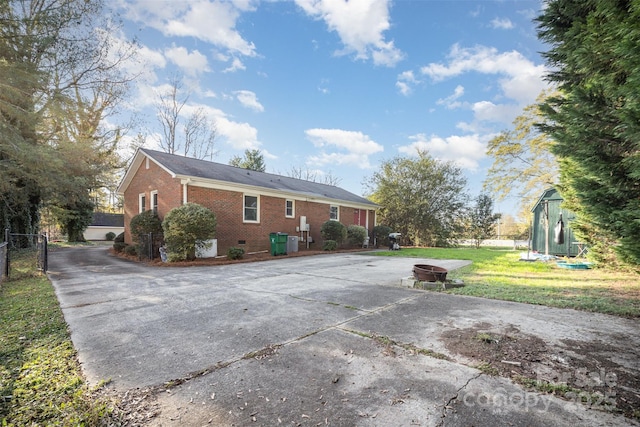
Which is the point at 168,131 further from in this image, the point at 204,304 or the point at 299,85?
the point at 204,304

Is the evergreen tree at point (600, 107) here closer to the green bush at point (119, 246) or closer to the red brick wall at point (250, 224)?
the red brick wall at point (250, 224)

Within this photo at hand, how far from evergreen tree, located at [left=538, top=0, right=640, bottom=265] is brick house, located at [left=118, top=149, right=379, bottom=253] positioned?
1150 cm

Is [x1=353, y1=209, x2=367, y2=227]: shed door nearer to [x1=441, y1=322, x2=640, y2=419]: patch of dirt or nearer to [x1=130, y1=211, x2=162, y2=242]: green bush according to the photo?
[x1=130, y1=211, x2=162, y2=242]: green bush

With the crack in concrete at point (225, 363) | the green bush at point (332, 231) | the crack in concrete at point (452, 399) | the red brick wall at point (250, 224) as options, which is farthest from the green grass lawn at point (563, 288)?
the red brick wall at point (250, 224)

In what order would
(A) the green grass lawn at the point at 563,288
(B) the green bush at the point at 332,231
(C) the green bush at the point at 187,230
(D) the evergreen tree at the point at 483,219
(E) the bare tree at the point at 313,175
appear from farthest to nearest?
(E) the bare tree at the point at 313,175 < (D) the evergreen tree at the point at 483,219 < (B) the green bush at the point at 332,231 < (C) the green bush at the point at 187,230 < (A) the green grass lawn at the point at 563,288

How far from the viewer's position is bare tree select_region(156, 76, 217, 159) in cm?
2678

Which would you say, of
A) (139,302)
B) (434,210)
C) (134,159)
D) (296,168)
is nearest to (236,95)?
(134,159)

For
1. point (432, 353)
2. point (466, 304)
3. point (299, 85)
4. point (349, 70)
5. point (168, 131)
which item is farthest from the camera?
point (168, 131)

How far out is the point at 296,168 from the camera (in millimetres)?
39219

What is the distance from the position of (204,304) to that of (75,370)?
244cm

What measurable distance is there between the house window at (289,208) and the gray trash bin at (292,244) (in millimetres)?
1528

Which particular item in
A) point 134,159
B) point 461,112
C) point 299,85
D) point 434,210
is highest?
point 299,85

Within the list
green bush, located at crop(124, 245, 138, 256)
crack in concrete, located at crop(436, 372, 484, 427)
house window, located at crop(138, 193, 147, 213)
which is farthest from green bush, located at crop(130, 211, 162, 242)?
crack in concrete, located at crop(436, 372, 484, 427)

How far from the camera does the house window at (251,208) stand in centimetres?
1395
